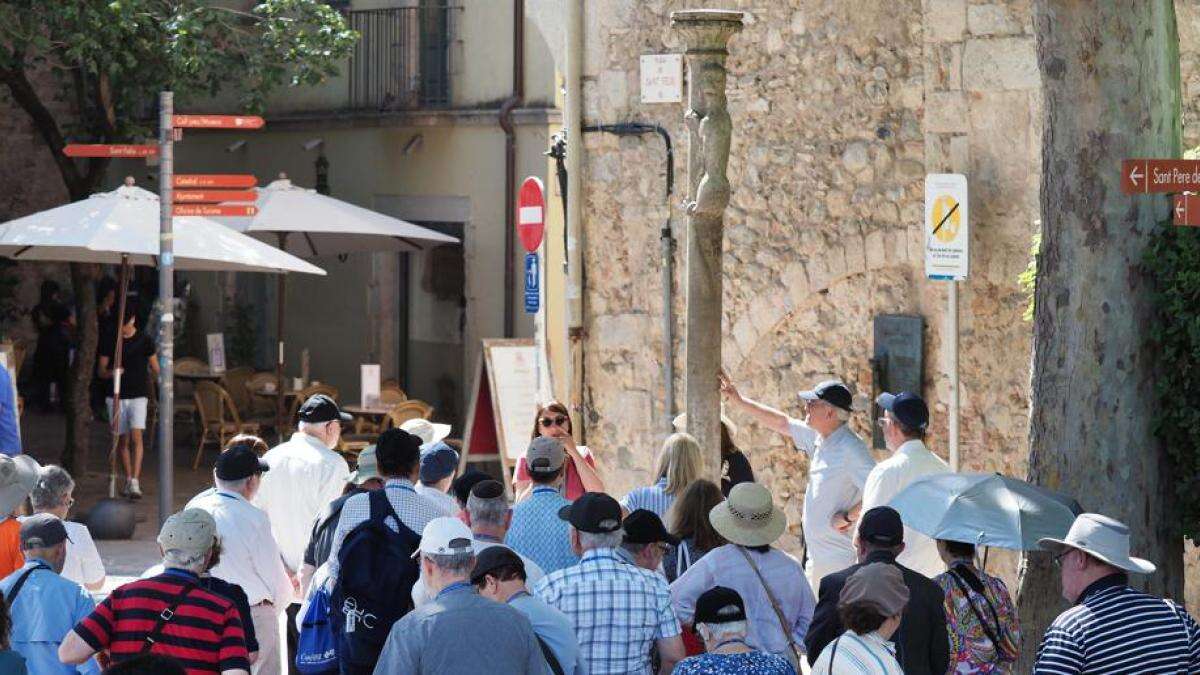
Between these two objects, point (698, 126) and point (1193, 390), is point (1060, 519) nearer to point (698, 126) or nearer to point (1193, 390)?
point (1193, 390)

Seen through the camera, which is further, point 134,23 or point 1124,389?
point 134,23

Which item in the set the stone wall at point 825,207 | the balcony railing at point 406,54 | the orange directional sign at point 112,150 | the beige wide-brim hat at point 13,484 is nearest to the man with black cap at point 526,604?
the beige wide-brim hat at point 13,484

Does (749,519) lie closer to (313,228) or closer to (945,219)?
(945,219)

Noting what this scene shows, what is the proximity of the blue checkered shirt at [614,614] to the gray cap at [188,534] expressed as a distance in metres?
1.10

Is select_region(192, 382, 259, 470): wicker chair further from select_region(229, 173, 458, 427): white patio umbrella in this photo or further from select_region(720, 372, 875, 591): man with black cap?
select_region(720, 372, 875, 591): man with black cap

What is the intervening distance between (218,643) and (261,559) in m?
1.65

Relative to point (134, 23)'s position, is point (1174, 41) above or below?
below

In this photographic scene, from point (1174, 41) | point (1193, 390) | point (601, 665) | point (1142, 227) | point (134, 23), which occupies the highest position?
point (134, 23)

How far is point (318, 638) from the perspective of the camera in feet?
24.4

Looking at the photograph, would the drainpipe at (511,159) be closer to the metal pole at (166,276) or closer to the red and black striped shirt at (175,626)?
the metal pole at (166,276)

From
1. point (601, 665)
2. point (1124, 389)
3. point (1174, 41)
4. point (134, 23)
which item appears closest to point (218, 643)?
point (601, 665)

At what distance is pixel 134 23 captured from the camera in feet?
57.9

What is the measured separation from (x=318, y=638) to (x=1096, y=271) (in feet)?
11.6

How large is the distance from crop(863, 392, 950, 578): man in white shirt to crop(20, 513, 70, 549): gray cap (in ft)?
11.6
